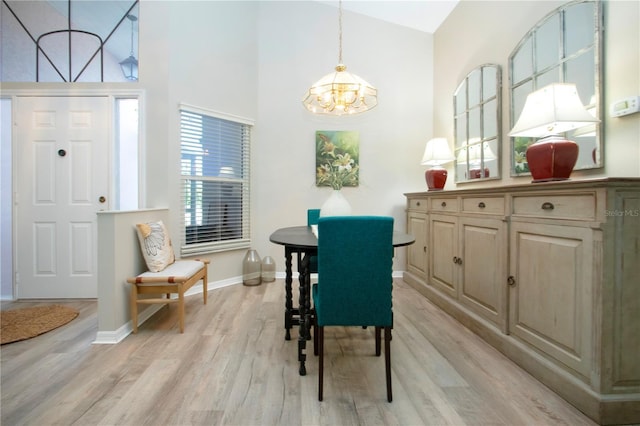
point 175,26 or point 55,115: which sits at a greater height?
point 175,26

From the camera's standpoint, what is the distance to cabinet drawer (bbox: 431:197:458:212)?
8.51 feet

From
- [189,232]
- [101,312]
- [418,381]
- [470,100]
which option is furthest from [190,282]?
[470,100]

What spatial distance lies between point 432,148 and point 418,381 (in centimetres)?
257

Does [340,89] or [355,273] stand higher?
[340,89]

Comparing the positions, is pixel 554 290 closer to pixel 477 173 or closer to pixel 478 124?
pixel 477 173

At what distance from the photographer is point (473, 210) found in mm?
2301

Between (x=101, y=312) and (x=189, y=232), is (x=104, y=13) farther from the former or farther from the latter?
(x=101, y=312)

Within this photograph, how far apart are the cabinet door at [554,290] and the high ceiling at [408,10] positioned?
10.1 feet

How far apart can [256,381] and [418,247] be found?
243 centimetres

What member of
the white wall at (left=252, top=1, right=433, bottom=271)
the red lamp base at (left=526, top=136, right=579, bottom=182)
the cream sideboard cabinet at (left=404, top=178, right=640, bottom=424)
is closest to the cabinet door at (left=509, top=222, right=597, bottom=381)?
the cream sideboard cabinet at (left=404, top=178, right=640, bottom=424)

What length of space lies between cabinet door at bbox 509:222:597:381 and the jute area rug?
3586 mm

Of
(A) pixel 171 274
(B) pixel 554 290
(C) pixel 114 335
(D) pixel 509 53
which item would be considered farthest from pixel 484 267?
(C) pixel 114 335

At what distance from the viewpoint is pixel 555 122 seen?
1591 mm

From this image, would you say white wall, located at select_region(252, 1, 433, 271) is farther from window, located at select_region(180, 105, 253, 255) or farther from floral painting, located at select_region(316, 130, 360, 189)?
window, located at select_region(180, 105, 253, 255)
